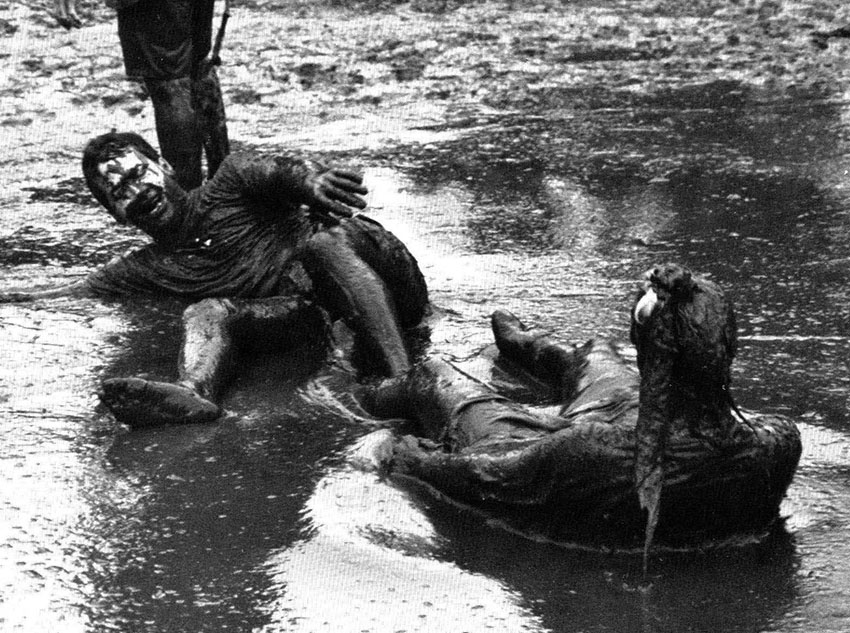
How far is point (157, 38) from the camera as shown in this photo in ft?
25.6

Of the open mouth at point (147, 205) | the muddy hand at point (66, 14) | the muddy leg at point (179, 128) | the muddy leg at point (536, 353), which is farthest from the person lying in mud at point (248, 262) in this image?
the muddy hand at point (66, 14)

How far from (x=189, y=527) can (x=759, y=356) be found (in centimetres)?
229

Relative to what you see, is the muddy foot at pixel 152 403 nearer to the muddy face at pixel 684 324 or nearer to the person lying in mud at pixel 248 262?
the person lying in mud at pixel 248 262

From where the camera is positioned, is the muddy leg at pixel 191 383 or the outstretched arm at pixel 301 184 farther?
the outstretched arm at pixel 301 184

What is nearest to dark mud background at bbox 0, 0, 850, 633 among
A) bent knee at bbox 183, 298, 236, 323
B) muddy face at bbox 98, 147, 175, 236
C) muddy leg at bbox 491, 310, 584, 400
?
muddy leg at bbox 491, 310, 584, 400

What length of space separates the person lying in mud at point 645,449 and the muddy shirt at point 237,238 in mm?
1686

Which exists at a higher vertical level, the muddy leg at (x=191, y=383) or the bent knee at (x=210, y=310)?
the bent knee at (x=210, y=310)

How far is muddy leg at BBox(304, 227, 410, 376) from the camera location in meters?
5.42

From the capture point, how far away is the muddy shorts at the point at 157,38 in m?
7.80

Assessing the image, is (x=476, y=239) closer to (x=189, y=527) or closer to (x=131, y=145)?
(x=131, y=145)

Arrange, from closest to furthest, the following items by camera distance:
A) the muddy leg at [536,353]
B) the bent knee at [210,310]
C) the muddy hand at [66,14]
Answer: the muddy leg at [536,353]
the bent knee at [210,310]
the muddy hand at [66,14]

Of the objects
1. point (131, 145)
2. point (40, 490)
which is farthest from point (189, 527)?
point (131, 145)

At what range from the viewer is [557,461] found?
13.4 ft

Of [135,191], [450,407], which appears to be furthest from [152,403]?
[135,191]
